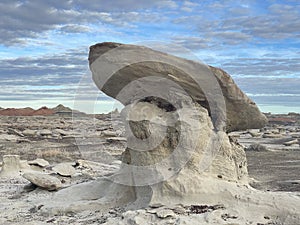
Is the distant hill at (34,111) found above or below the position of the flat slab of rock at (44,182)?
above

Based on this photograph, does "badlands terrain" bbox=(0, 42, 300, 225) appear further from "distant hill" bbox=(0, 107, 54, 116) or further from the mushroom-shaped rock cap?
"distant hill" bbox=(0, 107, 54, 116)

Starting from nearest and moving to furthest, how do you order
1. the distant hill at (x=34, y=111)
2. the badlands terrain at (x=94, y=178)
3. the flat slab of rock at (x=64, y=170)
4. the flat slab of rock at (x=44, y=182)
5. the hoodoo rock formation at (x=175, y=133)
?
the badlands terrain at (x=94, y=178) → the hoodoo rock formation at (x=175, y=133) → the flat slab of rock at (x=44, y=182) → the flat slab of rock at (x=64, y=170) → the distant hill at (x=34, y=111)

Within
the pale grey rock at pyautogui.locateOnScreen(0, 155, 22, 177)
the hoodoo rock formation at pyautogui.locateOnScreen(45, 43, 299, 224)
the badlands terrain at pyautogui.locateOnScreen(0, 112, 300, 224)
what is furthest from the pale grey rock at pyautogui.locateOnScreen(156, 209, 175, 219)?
the pale grey rock at pyautogui.locateOnScreen(0, 155, 22, 177)

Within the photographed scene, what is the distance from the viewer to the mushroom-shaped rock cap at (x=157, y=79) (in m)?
7.78

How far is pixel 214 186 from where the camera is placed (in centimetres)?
782

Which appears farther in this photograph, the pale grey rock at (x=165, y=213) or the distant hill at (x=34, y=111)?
the distant hill at (x=34, y=111)

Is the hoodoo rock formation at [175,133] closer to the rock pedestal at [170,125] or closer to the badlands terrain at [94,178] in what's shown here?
the rock pedestal at [170,125]

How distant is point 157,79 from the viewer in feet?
27.0

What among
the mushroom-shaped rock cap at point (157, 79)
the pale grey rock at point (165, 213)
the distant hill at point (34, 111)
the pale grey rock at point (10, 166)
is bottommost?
the pale grey rock at point (10, 166)

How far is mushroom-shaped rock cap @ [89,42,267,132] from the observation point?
778 centimetres

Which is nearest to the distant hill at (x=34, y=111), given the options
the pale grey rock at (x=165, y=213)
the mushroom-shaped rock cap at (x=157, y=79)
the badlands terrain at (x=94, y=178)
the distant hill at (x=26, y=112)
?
the distant hill at (x=26, y=112)

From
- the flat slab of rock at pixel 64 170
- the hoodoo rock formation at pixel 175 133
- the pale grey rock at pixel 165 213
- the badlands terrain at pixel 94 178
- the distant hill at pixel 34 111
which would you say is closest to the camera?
the pale grey rock at pixel 165 213

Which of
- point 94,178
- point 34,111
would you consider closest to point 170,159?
point 94,178

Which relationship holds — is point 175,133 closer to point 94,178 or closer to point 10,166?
point 94,178
